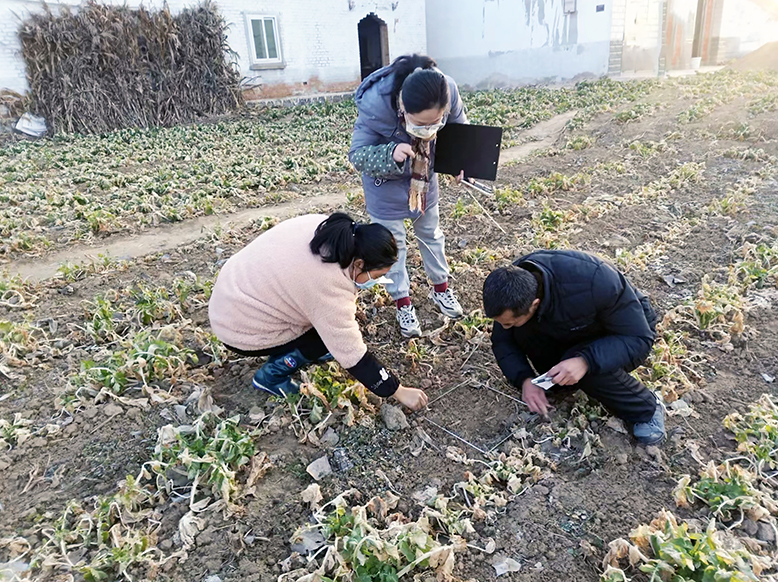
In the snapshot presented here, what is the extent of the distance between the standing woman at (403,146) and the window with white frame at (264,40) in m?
13.9

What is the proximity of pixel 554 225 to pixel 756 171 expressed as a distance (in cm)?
310

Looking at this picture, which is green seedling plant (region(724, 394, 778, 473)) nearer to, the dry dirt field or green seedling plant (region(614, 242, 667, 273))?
the dry dirt field

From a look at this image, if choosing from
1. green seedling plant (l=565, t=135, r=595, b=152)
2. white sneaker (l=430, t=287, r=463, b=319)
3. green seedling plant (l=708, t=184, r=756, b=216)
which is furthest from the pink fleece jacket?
green seedling plant (l=565, t=135, r=595, b=152)

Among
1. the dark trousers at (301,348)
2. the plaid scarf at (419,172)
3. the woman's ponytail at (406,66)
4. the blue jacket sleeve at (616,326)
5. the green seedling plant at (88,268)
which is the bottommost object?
the green seedling plant at (88,268)

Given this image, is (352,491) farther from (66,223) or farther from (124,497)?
(66,223)

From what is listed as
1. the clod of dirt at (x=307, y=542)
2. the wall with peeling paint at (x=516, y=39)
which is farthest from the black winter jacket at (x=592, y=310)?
the wall with peeling paint at (x=516, y=39)

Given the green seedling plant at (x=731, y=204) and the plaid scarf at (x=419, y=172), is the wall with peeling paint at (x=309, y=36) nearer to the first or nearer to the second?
the green seedling plant at (x=731, y=204)

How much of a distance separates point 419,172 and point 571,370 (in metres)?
1.36

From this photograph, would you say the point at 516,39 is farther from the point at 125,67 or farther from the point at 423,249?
the point at 423,249

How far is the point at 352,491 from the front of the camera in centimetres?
231

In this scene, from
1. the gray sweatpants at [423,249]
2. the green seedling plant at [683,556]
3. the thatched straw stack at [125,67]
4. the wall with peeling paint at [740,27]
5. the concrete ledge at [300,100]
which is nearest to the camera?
the green seedling plant at [683,556]

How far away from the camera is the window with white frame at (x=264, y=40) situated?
1533 centimetres

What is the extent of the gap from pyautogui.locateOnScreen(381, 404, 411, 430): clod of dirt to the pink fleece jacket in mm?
450

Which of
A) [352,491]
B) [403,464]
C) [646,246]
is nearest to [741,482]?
[403,464]
